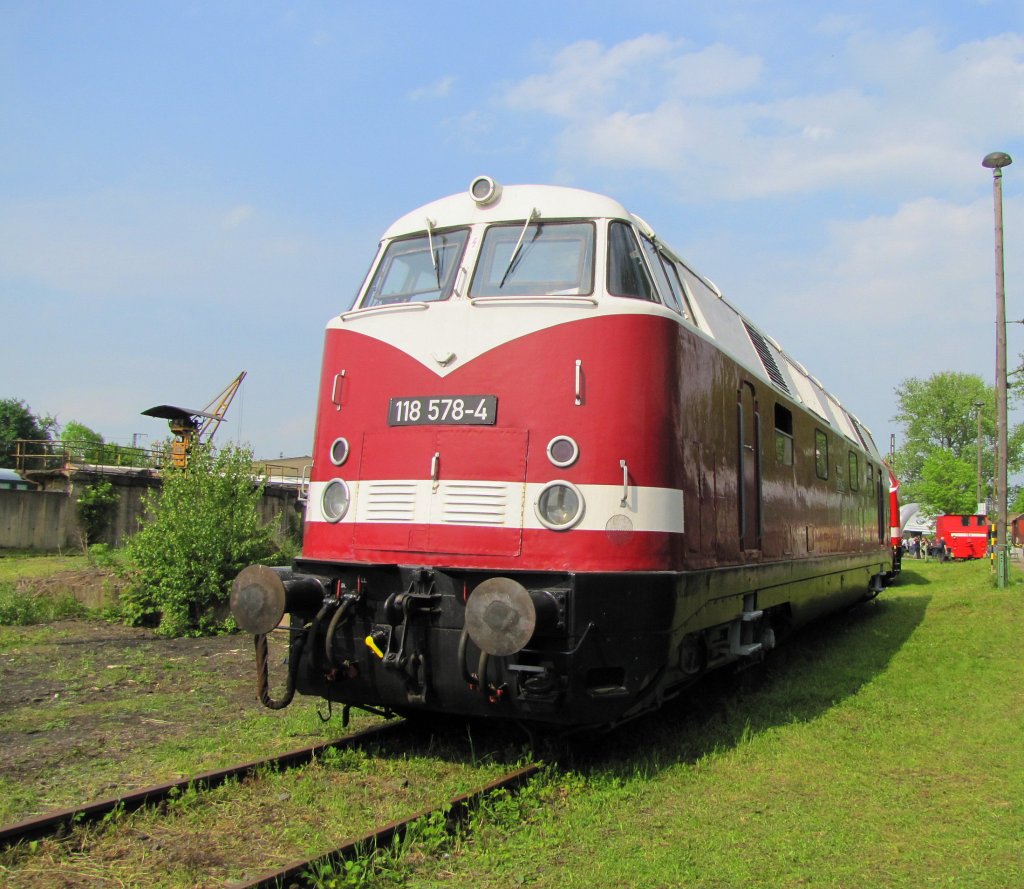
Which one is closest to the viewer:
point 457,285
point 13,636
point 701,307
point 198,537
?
point 457,285

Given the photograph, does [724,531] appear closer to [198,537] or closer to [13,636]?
[198,537]

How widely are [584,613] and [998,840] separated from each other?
2365mm

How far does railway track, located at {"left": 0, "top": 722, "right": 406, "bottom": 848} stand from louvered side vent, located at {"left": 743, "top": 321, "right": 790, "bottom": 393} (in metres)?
5.22

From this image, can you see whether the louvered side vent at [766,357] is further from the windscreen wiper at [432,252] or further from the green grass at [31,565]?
the green grass at [31,565]

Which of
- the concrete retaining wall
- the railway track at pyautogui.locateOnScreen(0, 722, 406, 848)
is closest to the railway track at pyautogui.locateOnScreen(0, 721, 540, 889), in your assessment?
the railway track at pyautogui.locateOnScreen(0, 722, 406, 848)

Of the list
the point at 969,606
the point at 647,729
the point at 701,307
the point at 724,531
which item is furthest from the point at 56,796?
the point at 969,606

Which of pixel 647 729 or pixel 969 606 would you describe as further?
pixel 969 606

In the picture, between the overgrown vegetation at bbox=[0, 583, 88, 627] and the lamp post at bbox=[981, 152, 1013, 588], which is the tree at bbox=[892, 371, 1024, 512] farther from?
the overgrown vegetation at bbox=[0, 583, 88, 627]

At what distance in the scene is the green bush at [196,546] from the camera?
1260 cm

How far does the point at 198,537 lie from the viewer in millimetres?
12844

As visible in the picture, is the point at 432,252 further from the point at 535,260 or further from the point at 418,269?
the point at 535,260

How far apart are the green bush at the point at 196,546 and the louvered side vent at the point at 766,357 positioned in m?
7.83

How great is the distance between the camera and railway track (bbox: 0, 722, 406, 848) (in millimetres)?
4199

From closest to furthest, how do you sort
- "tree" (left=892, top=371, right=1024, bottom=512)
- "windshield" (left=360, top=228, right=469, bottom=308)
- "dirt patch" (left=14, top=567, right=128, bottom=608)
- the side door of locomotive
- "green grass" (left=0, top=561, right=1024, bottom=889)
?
1. "green grass" (left=0, top=561, right=1024, bottom=889)
2. "windshield" (left=360, top=228, right=469, bottom=308)
3. the side door of locomotive
4. "dirt patch" (left=14, top=567, right=128, bottom=608)
5. "tree" (left=892, top=371, right=1024, bottom=512)
